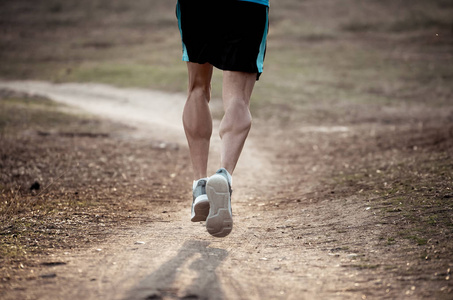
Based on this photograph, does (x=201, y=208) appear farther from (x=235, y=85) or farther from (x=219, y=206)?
(x=235, y=85)

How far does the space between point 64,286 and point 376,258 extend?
152 cm

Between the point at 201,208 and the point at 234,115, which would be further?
the point at 234,115

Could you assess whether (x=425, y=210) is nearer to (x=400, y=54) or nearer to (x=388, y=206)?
(x=388, y=206)

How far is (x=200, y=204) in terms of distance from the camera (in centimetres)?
271

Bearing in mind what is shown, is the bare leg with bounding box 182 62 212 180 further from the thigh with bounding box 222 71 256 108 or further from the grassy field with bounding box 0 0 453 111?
the grassy field with bounding box 0 0 453 111

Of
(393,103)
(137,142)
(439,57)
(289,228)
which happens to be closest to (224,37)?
(289,228)

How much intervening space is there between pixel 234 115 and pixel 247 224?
93cm

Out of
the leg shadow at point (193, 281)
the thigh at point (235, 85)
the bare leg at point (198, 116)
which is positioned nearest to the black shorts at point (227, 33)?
the thigh at point (235, 85)

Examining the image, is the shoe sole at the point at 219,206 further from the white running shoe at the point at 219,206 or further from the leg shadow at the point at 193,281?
the leg shadow at the point at 193,281

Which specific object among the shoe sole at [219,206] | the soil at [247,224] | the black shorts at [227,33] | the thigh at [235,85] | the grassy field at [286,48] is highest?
the black shorts at [227,33]

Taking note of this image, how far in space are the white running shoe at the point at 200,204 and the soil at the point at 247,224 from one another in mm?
175

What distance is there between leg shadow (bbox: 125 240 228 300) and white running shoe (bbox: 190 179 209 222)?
20 centimetres

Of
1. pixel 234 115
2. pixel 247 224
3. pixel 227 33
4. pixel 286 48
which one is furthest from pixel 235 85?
pixel 286 48

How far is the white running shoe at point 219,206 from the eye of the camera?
8.38ft
